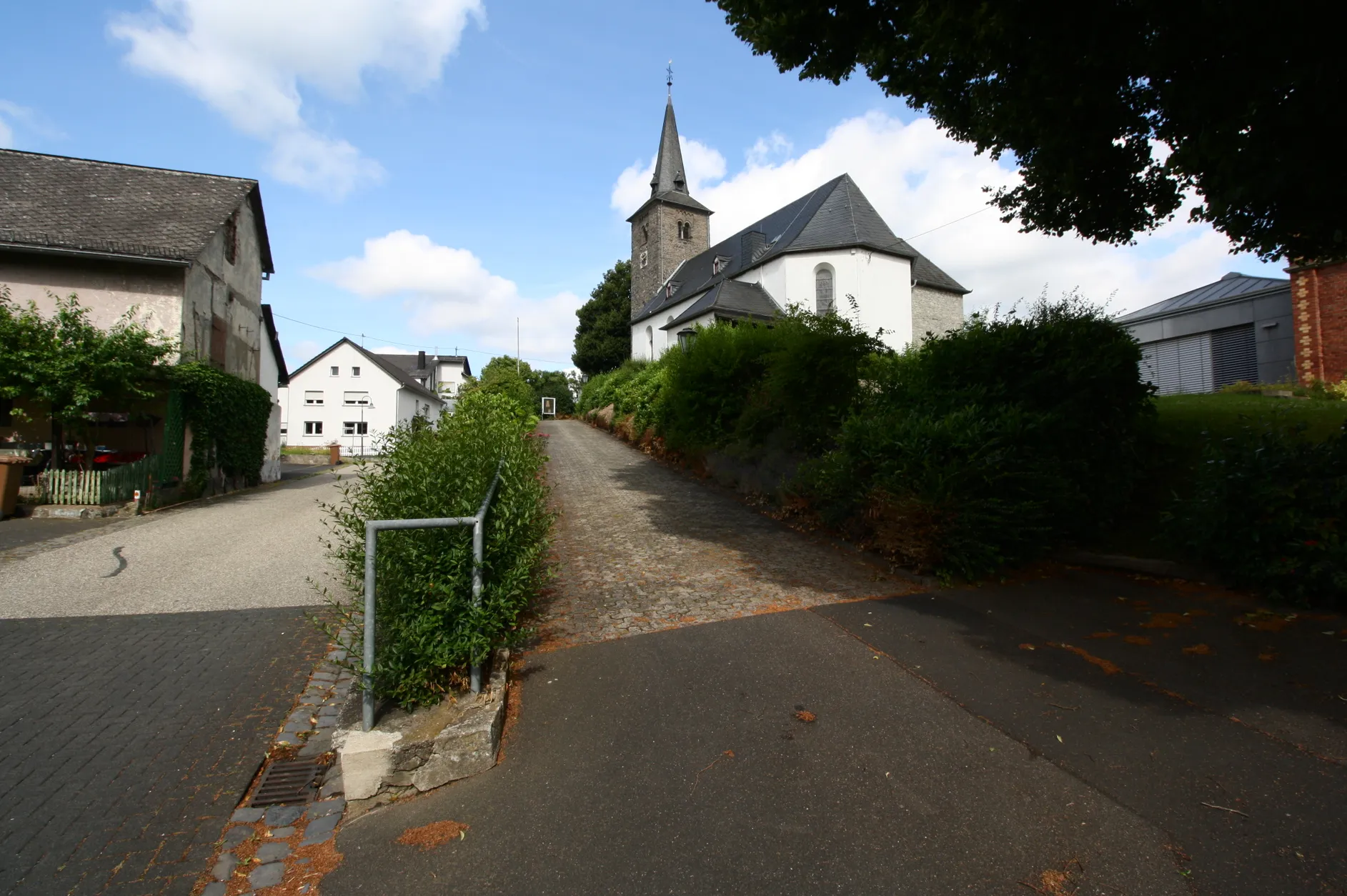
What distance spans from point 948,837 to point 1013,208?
849cm

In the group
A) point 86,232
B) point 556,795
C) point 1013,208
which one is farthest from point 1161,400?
point 86,232

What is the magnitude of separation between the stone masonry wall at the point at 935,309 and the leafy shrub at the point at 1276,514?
34.1 metres

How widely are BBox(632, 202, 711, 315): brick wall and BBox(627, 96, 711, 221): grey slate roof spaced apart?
559 millimetres

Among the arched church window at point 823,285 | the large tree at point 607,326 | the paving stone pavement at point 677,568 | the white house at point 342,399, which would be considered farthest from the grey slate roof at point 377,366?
the paving stone pavement at point 677,568

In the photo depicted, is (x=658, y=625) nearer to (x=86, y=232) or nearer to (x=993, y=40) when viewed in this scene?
(x=993, y=40)

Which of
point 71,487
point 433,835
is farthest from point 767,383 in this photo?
point 71,487

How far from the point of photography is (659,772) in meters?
3.18

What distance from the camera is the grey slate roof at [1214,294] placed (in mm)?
18969

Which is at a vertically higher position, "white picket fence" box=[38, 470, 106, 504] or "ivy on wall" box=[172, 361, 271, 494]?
"ivy on wall" box=[172, 361, 271, 494]

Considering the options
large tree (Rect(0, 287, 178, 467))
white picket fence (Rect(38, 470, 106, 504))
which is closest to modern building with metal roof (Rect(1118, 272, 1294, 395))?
large tree (Rect(0, 287, 178, 467))

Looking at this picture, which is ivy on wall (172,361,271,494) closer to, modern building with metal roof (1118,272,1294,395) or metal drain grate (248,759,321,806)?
metal drain grate (248,759,321,806)

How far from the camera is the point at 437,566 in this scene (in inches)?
147

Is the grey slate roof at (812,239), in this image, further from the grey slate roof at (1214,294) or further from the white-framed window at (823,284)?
the grey slate roof at (1214,294)

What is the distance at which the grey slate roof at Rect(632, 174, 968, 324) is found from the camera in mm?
35344
